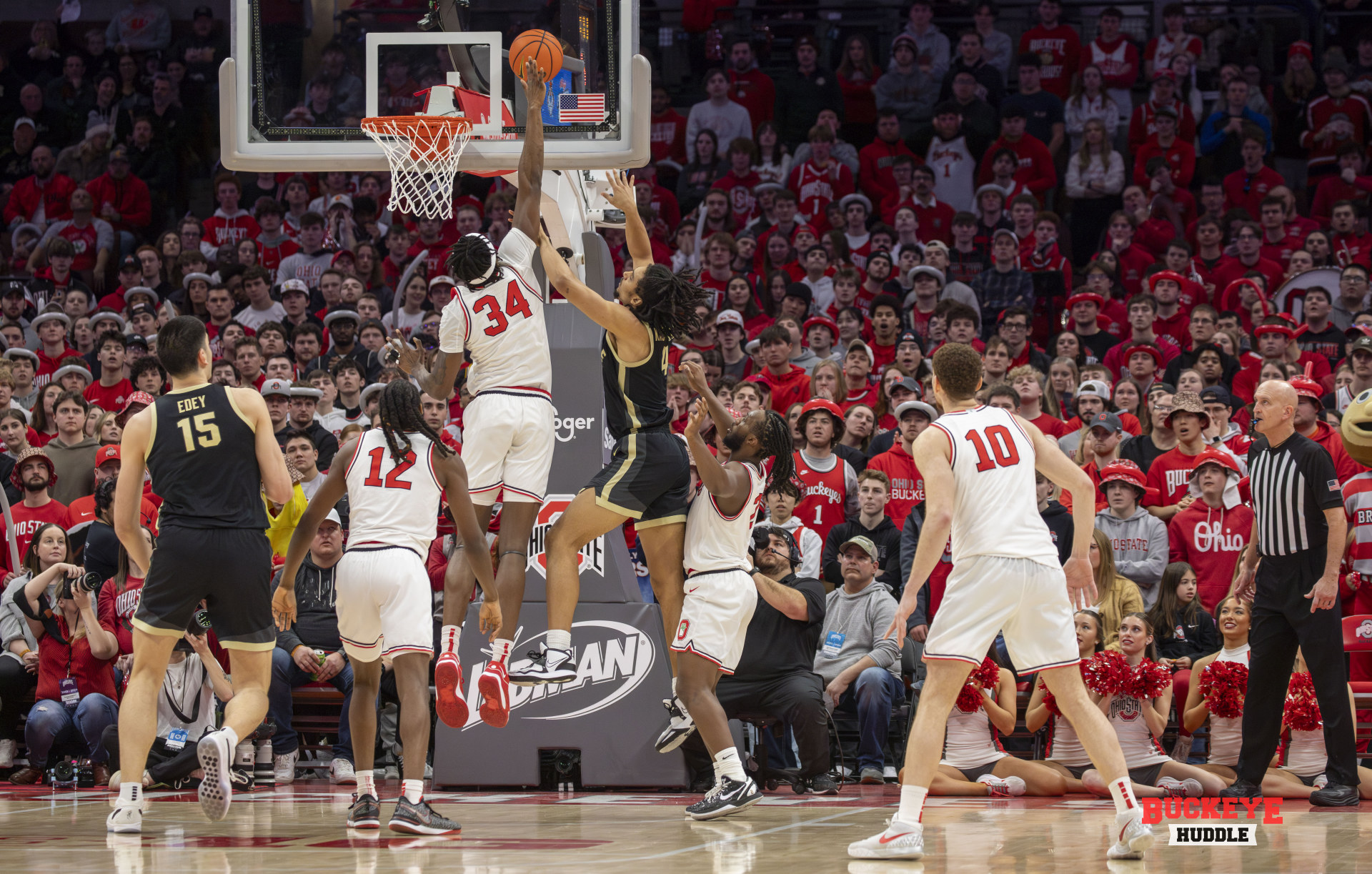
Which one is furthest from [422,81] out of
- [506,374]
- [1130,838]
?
[1130,838]

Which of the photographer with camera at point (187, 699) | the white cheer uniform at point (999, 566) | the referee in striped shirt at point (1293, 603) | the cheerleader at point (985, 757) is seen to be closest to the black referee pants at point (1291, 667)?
the referee in striped shirt at point (1293, 603)

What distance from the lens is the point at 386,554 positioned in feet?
24.5

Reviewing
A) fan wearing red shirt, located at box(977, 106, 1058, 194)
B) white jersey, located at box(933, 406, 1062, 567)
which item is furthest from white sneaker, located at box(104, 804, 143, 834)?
fan wearing red shirt, located at box(977, 106, 1058, 194)

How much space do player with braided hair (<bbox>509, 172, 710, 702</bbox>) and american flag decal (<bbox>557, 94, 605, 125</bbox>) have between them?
1042 millimetres

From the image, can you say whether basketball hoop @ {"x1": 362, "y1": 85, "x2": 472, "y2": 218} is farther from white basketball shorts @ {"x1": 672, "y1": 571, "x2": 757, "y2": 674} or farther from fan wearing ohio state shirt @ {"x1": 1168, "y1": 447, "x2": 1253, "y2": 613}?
fan wearing ohio state shirt @ {"x1": 1168, "y1": 447, "x2": 1253, "y2": 613}

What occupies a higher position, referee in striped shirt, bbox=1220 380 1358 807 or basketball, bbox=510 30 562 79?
basketball, bbox=510 30 562 79

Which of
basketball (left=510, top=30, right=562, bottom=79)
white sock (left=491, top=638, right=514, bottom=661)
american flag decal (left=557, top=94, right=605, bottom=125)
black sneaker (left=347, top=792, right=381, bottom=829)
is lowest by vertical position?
black sneaker (left=347, top=792, right=381, bottom=829)

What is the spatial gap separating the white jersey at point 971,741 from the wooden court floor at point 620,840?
47cm

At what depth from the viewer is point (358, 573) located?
293 inches

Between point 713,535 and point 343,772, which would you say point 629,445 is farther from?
point 343,772

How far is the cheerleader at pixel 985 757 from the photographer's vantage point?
9375mm

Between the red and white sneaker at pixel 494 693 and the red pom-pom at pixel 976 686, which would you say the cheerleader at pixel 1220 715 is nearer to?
the red pom-pom at pixel 976 686

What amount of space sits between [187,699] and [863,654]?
4.60 m

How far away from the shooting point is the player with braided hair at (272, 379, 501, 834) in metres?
7.43
